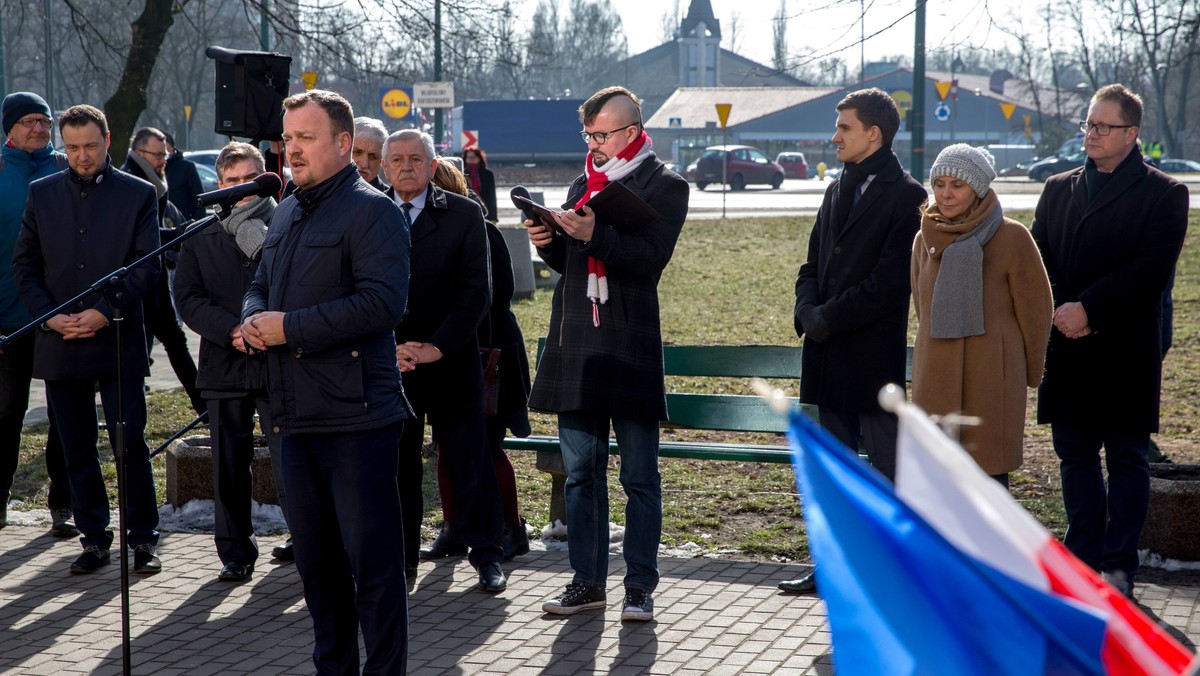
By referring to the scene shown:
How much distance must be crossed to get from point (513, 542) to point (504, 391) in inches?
28.8

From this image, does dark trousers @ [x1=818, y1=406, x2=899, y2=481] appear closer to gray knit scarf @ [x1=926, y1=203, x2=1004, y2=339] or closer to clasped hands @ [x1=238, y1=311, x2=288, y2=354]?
gray knit scarf @ [x1=926, y1=203, x2=1004, y2=339]

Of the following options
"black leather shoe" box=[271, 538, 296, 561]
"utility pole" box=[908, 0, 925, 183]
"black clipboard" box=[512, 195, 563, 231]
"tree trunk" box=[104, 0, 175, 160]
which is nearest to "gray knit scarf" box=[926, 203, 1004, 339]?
"black clipboard" box=[512, 195, 563, 231]

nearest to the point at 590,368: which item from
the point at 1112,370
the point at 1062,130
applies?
the point at 1112,370

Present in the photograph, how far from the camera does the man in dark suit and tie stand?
603 centimetres

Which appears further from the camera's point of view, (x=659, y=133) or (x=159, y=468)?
(x=659, y=133)

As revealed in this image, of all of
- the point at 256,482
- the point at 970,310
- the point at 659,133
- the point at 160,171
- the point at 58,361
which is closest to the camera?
the point at 970,310

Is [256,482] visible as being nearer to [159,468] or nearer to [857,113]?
[159,468]

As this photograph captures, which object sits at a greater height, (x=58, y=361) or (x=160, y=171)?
(x=160, y=171)

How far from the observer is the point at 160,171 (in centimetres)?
1131

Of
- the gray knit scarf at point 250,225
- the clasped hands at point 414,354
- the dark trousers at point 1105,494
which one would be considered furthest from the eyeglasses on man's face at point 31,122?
the dark trousers at point 1105,494

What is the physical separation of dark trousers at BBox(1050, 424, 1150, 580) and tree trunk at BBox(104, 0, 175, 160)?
1109 cm

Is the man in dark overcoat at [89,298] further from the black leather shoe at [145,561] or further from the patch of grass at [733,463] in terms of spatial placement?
the patch of grass at [733,463]

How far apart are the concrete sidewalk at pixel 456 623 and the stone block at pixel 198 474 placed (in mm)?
825

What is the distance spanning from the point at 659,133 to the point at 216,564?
86311 millimetres
